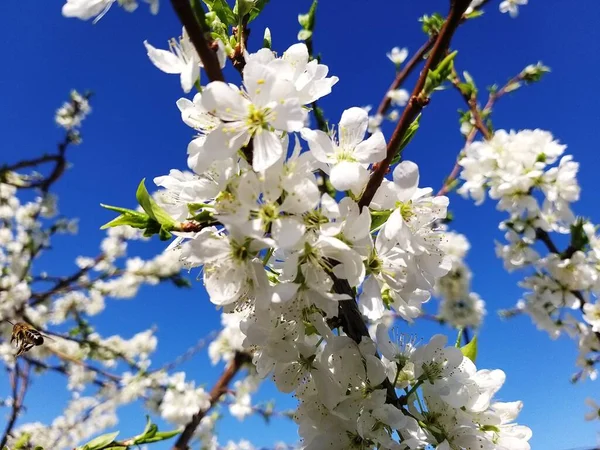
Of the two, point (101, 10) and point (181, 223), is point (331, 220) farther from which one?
point (101, 10)

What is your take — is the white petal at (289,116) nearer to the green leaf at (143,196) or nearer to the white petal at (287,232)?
the white petal at (287,232)

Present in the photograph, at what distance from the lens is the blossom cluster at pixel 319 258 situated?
85 cm

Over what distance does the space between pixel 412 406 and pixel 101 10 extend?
107 cm

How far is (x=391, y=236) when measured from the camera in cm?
88

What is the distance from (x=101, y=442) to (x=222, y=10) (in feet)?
3.90

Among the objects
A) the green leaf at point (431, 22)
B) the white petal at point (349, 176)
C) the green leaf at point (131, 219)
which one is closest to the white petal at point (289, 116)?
the white petal at point (349, 176)

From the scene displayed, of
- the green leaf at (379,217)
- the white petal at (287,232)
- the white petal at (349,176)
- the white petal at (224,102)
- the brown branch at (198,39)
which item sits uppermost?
the brown branch at (198,39)

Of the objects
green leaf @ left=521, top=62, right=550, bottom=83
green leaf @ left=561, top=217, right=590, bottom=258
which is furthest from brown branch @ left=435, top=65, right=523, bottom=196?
green leaf @ left=561, top=217, right=590, bottom=258

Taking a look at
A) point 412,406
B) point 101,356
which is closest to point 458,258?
point 101,356

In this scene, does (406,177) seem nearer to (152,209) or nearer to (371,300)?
(371,300)

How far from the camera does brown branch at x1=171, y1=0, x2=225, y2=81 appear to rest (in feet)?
2.34

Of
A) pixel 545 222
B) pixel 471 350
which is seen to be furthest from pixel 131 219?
pixel 545 222

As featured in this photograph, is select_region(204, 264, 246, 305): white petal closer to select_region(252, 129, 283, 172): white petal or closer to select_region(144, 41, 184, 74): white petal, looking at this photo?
select_region(252, 129, 283, 172): white petal

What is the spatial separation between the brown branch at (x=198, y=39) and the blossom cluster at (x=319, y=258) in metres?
0.03
